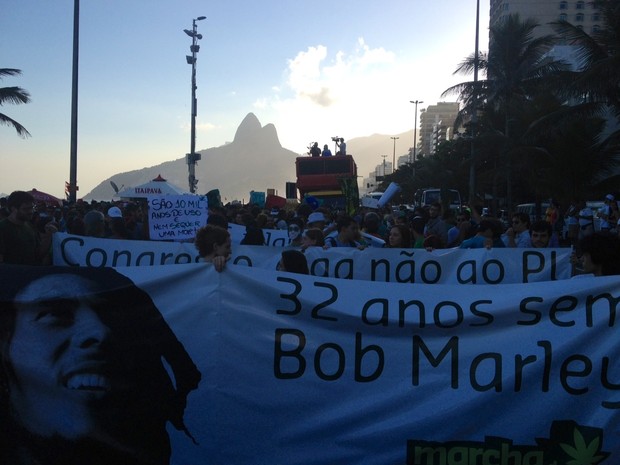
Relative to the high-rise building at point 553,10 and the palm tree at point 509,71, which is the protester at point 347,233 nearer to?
the palm tree at point 509,71

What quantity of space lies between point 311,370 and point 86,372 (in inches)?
47.1

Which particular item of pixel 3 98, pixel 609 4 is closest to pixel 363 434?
pixel 609 4

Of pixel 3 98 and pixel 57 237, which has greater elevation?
pixel 3 98

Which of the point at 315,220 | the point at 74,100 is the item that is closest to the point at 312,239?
the point at 315,220

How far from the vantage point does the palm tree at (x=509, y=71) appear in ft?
106

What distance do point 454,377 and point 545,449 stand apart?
0.57 metres

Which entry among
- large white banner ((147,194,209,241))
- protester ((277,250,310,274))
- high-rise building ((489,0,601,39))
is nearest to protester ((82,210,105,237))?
large white banner ((147,194,209,241))

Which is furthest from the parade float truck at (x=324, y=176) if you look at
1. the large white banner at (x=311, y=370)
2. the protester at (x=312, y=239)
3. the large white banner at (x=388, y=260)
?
the large white banner at (x=311, y=370)

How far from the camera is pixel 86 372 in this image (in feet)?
11.9

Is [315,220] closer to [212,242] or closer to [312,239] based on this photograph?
[312,239]

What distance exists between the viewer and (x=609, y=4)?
21547 mm

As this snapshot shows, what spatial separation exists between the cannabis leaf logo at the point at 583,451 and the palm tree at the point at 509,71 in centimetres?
2967

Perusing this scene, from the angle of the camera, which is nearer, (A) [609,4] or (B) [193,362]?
(B) [193,362]

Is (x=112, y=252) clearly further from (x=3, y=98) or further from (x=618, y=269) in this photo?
(x=3, y=98)
